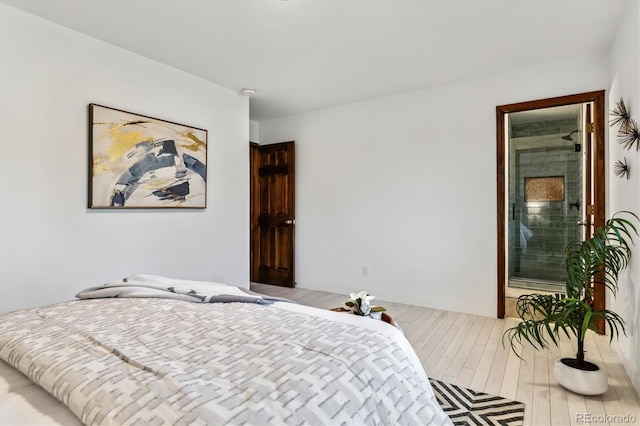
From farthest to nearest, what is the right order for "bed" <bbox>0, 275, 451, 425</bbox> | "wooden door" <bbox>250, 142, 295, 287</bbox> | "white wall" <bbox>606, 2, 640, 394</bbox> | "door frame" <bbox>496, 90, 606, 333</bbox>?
"wooden door" <bbox>250, 142, 295, 287</bbox> → "door frame" <bbox>496, 90, 606, 333</bbox> → "white wall" <bbox>606, 2, 640, 394</bbox> → "bed" <bbox>0, 275, 451, 425</bbox>

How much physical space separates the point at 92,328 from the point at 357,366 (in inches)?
40.6

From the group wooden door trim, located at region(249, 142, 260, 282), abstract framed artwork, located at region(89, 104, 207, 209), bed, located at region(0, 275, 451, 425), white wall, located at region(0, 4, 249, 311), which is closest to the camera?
bed, located at region(0, 275, 451, 425)

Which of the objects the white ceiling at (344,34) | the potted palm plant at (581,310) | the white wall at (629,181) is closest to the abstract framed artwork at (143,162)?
the white ceiling at (344,34)

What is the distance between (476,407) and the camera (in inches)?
75.6

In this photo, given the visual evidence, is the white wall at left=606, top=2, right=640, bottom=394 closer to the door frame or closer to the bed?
the door frame

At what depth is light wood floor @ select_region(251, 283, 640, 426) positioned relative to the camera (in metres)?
1.91

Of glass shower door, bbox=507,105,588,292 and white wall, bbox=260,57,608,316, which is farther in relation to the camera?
glass shower door, bbox=507,105,588,292

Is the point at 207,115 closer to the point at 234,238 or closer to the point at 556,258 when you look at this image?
the point at 234,238

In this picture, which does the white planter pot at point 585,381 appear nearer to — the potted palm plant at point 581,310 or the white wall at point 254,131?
the potted palm plant at point 581,310

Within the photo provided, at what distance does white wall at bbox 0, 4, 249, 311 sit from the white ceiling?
7.2 inches

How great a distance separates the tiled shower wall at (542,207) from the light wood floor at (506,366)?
8.83 feet

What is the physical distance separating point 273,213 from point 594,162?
381 centimetres

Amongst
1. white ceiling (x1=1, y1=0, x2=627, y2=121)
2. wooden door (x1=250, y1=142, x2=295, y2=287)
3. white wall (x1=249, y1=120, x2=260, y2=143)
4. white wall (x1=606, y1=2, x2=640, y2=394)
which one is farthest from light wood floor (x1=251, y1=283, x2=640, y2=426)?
white wall (x1=249, y1=120, x2=260, y2=143)

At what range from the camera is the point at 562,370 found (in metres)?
2.07
